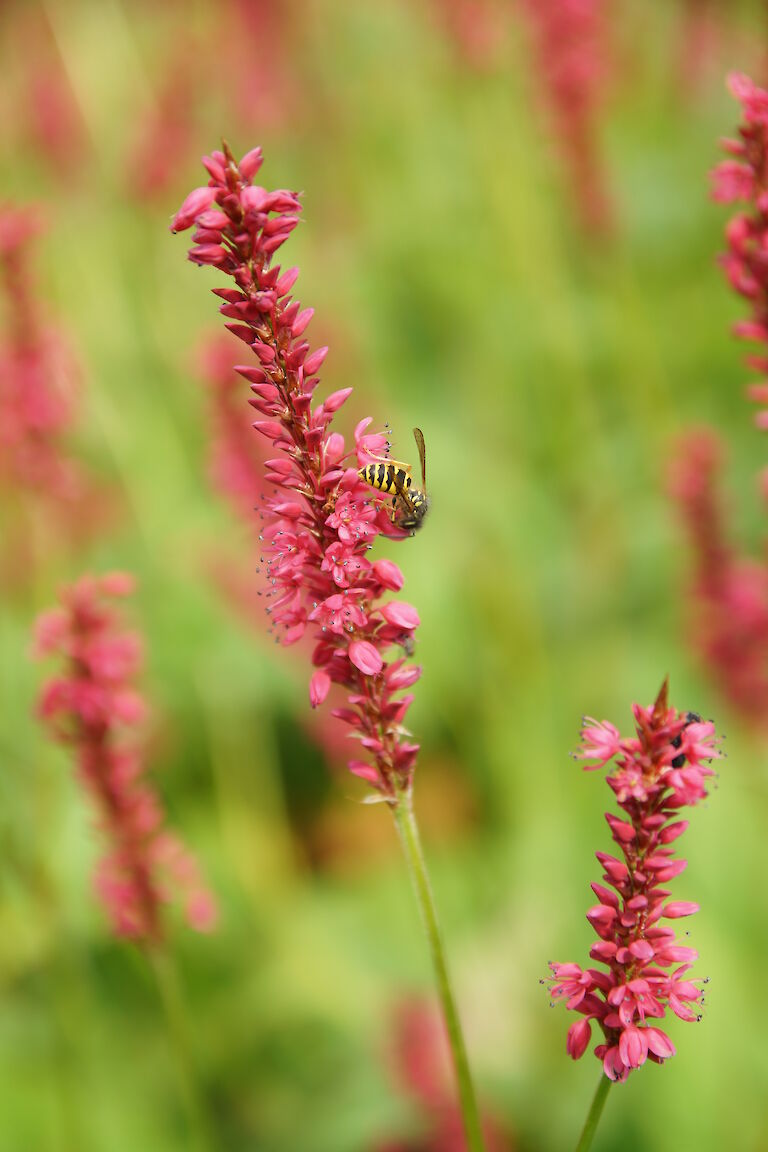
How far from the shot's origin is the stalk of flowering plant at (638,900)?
171 cm

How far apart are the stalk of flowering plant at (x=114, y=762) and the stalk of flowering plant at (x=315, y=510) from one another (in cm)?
96

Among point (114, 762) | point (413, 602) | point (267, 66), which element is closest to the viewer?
point (114, 762)

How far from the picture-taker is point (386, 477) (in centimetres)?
220

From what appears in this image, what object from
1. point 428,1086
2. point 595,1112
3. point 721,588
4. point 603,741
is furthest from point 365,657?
point 428,1086

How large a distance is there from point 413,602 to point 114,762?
113 inches

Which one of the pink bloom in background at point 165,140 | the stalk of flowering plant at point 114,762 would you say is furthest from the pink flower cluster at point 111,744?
the pink bloom in background at point 165,140

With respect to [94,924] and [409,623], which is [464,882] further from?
[409,623]

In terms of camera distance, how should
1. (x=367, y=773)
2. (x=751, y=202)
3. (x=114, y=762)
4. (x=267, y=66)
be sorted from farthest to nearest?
(x=267, y=66)
(x=114, y=762)
(x=751, y=202)
(x=367, y=773)

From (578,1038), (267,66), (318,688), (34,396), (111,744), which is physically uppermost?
(267,66)

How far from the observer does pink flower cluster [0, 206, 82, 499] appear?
3896mm

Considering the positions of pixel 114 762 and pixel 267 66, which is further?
pixel 267 66

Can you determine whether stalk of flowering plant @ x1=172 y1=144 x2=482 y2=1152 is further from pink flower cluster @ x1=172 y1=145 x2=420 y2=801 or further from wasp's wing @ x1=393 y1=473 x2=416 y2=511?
wasp's wing @ x1=393 y1=473 x2=416 y2=511

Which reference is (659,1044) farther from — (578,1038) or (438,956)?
(438,956)

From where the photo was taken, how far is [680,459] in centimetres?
414
